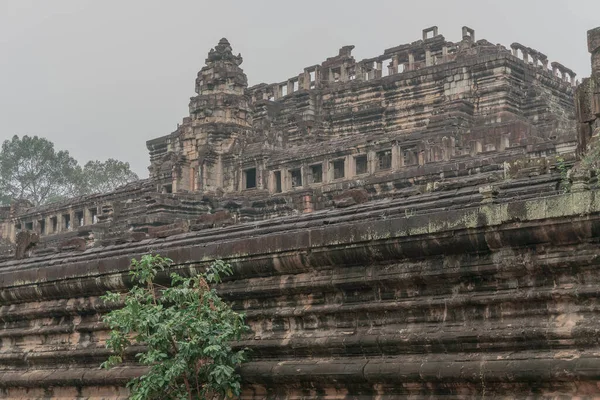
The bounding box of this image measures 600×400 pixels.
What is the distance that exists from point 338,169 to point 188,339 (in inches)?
1385

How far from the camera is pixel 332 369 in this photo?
29.1 ft

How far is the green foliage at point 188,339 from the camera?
31.0ft

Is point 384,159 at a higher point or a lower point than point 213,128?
lower

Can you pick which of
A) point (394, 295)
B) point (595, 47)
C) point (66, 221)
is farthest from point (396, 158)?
point (394, 295)

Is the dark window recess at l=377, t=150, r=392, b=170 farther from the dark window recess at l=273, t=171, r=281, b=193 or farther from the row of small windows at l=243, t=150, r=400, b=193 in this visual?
the dark window recess at l=273, t=171, r=281, b=193

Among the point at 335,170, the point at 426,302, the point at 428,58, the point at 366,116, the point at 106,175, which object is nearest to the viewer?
the point at 426,302

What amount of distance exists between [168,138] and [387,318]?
197 ft

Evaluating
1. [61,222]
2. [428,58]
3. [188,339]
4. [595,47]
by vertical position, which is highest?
[428,58]

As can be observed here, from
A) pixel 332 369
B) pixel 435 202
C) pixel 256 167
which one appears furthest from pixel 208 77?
pixel 332 369

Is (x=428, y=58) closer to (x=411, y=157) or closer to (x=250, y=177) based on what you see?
(x=250, y=177)

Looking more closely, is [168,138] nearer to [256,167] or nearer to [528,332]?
[256,167]

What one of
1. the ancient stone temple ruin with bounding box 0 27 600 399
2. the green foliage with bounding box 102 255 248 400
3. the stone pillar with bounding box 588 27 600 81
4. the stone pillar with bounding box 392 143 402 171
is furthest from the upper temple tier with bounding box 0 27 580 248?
the green foliage with bounding box 102 255 248 400

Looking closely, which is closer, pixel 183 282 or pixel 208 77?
pixel 183 282

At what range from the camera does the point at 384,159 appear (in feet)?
141
